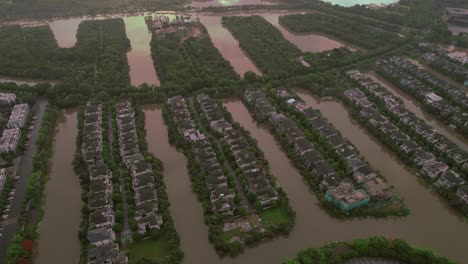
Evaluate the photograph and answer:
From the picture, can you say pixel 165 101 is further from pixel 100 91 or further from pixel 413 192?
pixel 413 192

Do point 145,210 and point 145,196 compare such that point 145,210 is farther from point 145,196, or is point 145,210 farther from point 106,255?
point 106,255

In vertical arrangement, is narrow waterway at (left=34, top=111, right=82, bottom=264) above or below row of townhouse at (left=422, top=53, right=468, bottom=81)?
below

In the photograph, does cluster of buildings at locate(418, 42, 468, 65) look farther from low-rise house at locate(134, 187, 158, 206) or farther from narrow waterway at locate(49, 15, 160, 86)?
low-rise house at locate(134, 187, 158, 206)

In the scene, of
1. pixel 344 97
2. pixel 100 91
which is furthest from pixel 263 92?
pixel 100 91

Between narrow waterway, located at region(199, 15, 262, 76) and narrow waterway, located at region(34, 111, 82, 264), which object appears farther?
narrow waterway, located at region(199, 15, 262, 76)

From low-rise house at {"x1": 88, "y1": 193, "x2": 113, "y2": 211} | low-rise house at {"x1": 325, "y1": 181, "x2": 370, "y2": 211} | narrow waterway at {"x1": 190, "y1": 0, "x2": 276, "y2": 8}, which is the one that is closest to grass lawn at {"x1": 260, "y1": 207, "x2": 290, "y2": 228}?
low-rise house at {"x1": 325, "y1": 181, "x2": 370, "y2": 211}

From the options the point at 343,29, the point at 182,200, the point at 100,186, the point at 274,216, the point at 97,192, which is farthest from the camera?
the point at 343,29

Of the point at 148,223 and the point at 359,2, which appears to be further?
the point at 359,2

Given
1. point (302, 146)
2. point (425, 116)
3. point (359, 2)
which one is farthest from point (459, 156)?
point (359, 2)
